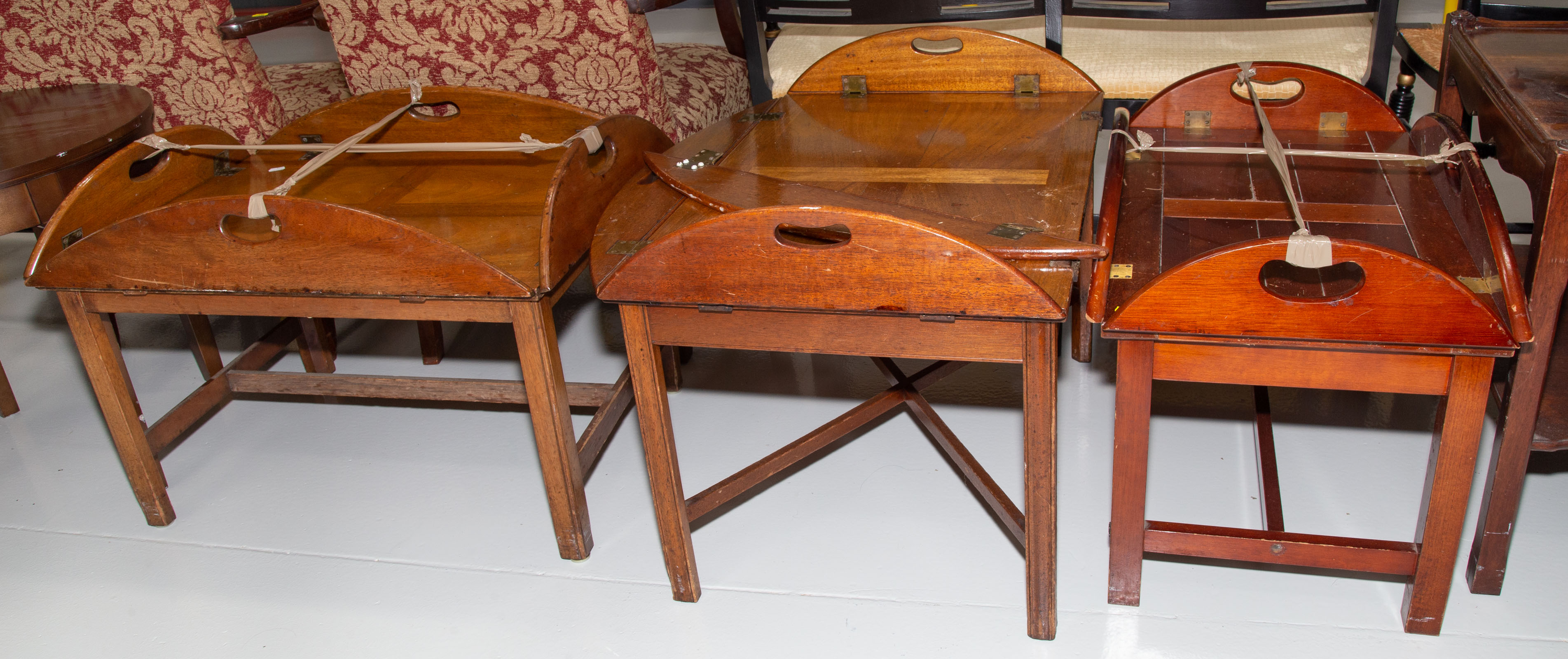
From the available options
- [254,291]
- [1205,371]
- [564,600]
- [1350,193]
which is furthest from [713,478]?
[1350,193]

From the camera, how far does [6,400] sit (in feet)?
8.48

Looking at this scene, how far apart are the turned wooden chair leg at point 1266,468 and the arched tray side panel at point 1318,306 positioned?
48cm

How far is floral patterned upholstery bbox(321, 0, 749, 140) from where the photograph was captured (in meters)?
2.23

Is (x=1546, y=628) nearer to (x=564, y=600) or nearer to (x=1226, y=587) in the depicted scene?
(x=1226, y=587)

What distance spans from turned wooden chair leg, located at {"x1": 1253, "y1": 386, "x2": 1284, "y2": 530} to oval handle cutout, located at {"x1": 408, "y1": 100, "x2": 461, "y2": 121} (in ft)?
5.39

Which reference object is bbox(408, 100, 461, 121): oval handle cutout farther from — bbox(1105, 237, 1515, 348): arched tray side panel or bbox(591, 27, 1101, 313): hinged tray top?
bbox(1105, 237, 1515, 348): arched tray side panel

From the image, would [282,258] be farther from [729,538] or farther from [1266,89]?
[1266,89]

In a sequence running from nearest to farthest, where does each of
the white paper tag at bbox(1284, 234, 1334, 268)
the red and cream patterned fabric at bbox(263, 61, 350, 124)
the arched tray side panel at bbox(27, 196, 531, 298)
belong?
the white paper tag at bbox(1284, 234, 1334, 268) < the arched tray side panel at bbox(27, 196, 531, 298) < the red and cream patterned fabric at bbox(263, 61, 350, 124)

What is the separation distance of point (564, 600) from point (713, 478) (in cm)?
42

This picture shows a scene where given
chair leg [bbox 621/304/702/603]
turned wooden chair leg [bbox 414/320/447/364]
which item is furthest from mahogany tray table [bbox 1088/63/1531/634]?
turned wooden chair leg [bbox 414/320/447/364]

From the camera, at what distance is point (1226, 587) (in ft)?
5.74

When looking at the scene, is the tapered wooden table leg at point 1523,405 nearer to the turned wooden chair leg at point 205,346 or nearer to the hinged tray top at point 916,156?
the hinged tray top at point 916,156

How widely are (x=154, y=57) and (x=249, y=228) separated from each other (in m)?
0.82

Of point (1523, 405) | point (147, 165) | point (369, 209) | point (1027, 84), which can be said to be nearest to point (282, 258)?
point (369, 209)
